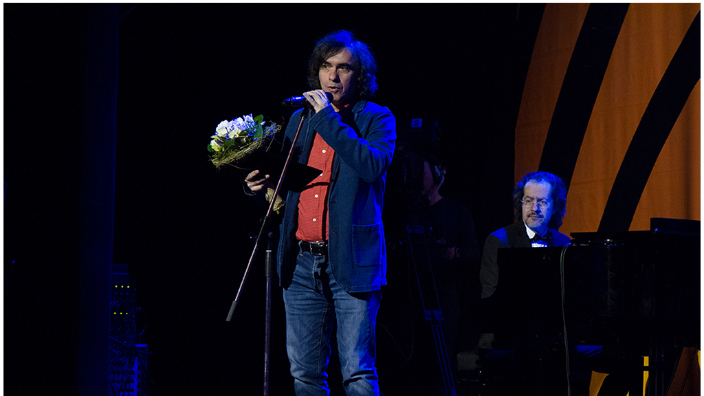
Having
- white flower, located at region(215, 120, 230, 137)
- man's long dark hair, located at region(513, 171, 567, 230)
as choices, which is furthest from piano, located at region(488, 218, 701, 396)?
white flower, located at region(215, 120, 230, 137)

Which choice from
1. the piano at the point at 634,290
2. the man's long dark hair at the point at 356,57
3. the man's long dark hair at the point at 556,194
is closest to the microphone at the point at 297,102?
the man's long dark hair at the point at 356,57

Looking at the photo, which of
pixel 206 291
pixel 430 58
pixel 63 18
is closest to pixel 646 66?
pixel 430 58

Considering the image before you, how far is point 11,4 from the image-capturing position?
7.22 feet

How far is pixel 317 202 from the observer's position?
8.03ft

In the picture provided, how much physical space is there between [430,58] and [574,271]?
2243 millimetres

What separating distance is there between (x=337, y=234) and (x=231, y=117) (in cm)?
203

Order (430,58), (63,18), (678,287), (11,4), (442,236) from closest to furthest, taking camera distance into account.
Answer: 1. (63,18)
2. (11,4)
3. (678,287)
4. (442,236)
5. (430,58)

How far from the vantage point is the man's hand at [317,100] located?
7.70 feet

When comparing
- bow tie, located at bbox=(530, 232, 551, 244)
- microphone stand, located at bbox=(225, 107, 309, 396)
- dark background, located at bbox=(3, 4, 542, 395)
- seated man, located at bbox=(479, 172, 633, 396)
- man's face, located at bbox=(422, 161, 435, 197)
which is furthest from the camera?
man's face, located at bbox=(422, 161, 435, 197)

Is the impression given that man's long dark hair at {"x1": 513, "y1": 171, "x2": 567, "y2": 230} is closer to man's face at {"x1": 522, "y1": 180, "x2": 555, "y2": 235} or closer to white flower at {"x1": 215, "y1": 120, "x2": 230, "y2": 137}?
man's face at {"x1": 522, "y1": 180, "x2": 555, "y2": 235}

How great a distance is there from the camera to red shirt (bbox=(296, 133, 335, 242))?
95.1 inches

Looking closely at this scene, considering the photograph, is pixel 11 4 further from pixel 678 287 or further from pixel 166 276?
pixel 678 287

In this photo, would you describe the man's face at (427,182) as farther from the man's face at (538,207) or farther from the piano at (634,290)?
the piano at (634,290)

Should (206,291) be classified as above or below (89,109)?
below
